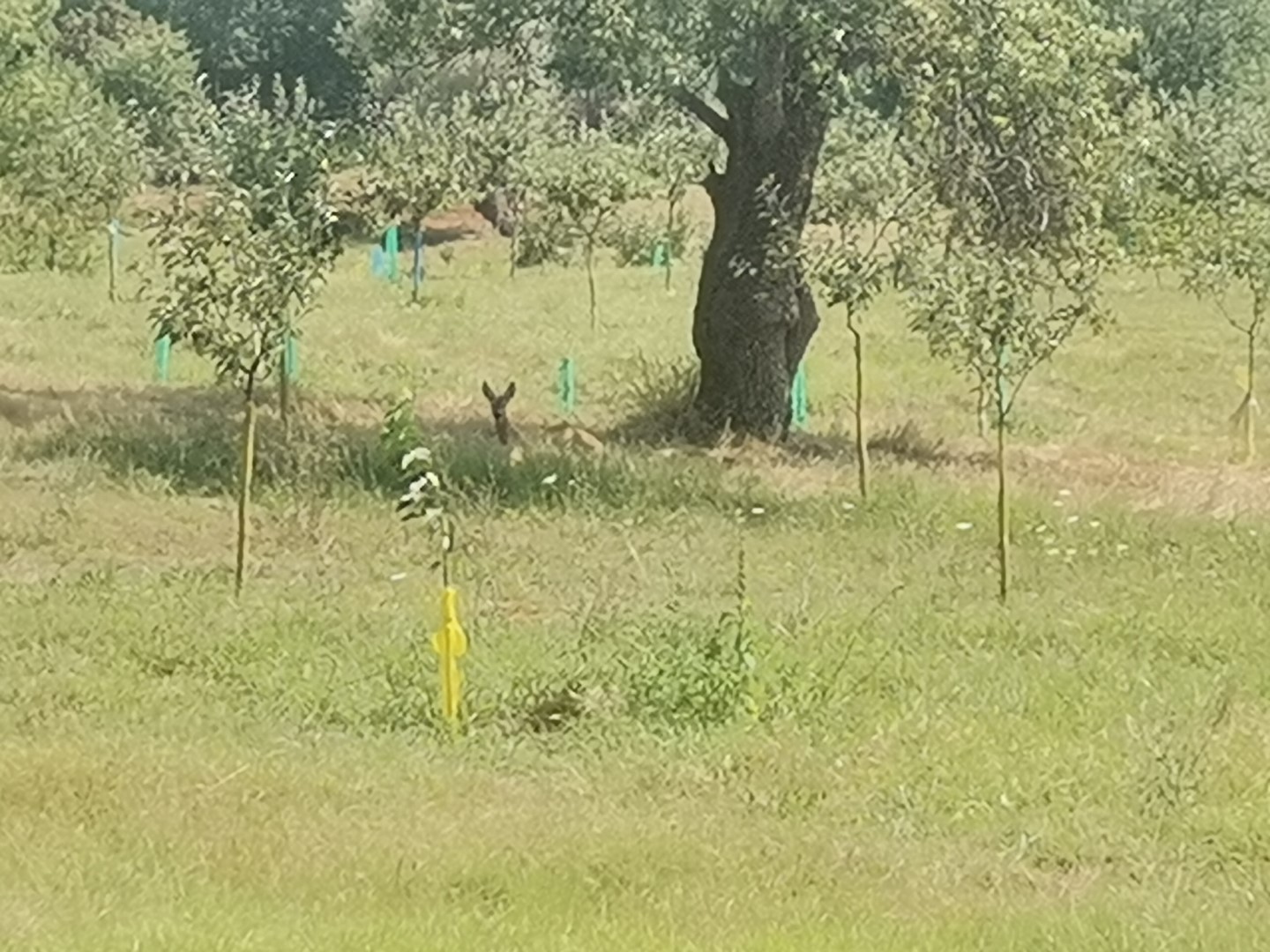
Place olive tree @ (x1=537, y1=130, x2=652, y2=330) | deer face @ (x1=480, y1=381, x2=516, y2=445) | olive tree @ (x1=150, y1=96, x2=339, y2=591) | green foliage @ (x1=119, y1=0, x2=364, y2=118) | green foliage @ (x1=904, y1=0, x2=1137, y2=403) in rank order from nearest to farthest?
olive tree @ (x1=150, y1=96, x2=339, y2=591), green foliage @ (x1=904, y1=0, x2=1137, y2=403), deer face @ (x1=480, y1=381, x2=516, y2=445), olive tree @ (x1=537, y1=130, x2=652, y2=330), green foliage @ (x1=119, y1=0, x2=364, y2=118)

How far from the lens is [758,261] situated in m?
19.0

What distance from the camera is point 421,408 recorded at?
69.9ft

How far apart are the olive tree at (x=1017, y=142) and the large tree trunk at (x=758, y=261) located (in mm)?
1196

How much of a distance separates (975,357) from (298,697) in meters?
4.94

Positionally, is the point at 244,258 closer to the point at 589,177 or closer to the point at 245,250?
the point at 245,250

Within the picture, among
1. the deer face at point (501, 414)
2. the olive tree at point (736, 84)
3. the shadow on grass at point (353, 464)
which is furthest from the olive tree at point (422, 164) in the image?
the shadow on grass at point (353, 464)

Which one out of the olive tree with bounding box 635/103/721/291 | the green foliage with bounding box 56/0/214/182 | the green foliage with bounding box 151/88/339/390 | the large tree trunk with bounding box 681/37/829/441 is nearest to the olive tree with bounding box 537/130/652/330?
the olive tree with bounding box 635/103/721/291

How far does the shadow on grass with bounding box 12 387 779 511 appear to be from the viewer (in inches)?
623

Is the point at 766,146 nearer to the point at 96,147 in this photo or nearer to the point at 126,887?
the point at 126,887

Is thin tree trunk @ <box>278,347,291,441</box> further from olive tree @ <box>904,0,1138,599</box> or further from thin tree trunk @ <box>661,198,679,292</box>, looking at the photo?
thin tree trunk @ <box>661,198,679,292</box>

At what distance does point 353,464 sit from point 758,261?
424 centimetres

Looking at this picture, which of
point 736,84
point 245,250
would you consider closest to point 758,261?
point 736,84

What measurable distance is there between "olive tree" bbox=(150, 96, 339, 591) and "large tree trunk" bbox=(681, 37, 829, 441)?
5162mm

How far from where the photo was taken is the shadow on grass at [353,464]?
15.8m
